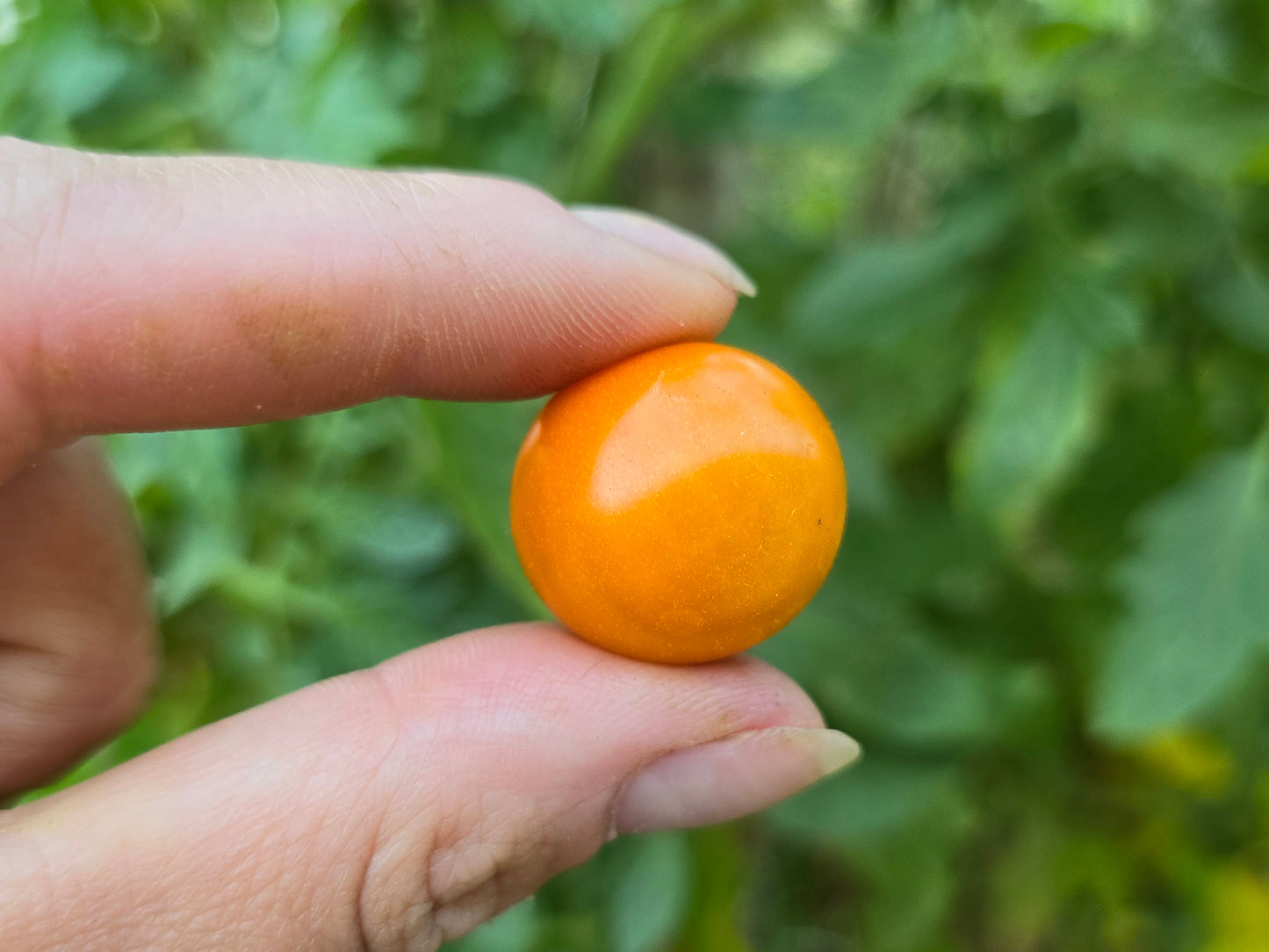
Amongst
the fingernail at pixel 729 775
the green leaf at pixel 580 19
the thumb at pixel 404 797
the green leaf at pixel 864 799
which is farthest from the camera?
the green leaf at pixel 864 799

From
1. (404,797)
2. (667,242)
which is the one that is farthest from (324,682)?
(667,242)

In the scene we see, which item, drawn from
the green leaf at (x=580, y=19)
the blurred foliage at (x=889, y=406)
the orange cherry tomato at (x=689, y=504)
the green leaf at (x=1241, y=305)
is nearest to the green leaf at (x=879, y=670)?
the blurred foliage at (x=889, y=406)

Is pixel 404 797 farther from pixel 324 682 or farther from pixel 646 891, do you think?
pixel 646 891

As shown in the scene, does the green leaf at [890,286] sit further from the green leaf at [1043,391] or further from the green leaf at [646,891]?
the green leaf at [646,891]

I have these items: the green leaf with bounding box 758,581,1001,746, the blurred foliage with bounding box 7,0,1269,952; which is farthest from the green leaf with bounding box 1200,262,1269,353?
the green leaf with bounding box 758,581,1001,746

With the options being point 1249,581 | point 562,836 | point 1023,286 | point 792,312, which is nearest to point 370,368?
point 562,836

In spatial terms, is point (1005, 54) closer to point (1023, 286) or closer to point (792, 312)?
point (1023, 286)
